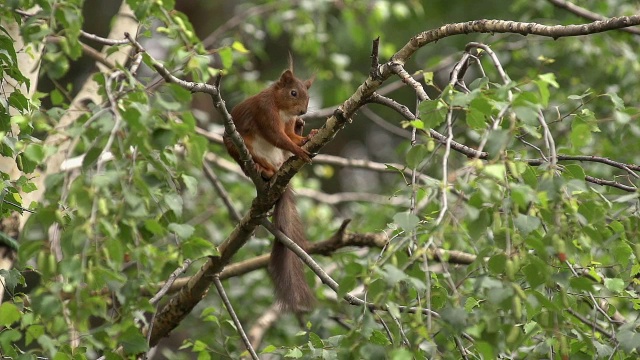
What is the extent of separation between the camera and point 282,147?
9.80 feet

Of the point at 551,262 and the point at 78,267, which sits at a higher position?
the point at 78,267

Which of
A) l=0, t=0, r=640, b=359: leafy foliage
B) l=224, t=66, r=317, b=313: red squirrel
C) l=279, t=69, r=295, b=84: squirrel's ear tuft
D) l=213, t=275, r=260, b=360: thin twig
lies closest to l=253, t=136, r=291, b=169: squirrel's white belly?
l=224, t=66, r=317, b=313: red squirrel

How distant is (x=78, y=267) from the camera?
137cm

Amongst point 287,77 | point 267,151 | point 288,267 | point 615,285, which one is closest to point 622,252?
point 615,285

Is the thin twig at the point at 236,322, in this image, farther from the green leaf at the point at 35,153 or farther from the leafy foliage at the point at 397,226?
the green leaf at the point at 35,153

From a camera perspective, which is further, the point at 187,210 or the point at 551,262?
the point at 187,210

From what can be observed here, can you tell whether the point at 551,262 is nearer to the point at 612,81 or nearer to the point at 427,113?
the point at 427,113

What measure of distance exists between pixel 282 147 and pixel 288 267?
0.43 metres

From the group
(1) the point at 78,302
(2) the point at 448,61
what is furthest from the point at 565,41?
(1) the point at 78,302

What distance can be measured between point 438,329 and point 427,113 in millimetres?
426

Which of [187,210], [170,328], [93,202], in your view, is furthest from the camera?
[187,210]

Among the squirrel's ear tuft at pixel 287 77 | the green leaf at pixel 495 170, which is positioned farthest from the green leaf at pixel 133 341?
the squirrel's ear tuft at pixel 287 77

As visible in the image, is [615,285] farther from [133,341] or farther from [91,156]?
[91,156]

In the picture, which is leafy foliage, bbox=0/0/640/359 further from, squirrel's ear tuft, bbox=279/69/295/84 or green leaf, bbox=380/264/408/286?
squirrel's ear tuft, bbox=279/69/295/84
